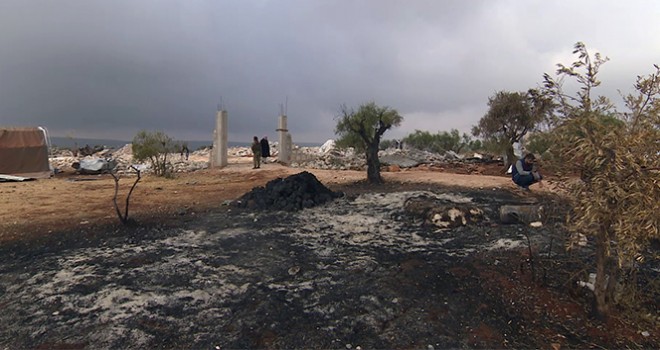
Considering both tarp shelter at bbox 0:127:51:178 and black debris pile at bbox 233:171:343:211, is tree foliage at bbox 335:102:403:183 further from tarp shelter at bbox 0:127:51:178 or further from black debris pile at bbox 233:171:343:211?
tarp shelter at bbox 0:127:51:178

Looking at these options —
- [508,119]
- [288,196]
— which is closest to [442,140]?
[508,119]

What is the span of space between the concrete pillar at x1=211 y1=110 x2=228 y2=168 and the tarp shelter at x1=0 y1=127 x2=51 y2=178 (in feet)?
A: 24.4

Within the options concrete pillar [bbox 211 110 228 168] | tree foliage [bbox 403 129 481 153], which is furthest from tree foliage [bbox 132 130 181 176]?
tree foliage [bbox 403 129 481 153]

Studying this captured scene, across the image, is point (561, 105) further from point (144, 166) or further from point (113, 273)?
point (144, 166)

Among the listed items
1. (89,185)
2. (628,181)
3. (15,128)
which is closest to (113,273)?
(628,181)

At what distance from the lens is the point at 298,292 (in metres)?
4.37

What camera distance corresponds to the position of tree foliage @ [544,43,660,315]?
3168mm

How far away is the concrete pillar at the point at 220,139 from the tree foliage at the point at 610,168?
18.3 metres

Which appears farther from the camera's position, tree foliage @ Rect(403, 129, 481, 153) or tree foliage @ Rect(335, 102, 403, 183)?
tree foliage @ Rect(403, 129, 481, 153)

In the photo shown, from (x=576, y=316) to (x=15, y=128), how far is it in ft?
70.9

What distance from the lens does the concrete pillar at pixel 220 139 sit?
20172 millimetres

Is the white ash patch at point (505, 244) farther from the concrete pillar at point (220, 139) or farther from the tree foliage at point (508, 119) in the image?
the concrete pillar at point (220, 139)

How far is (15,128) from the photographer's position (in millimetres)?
17094

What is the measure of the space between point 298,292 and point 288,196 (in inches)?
196
